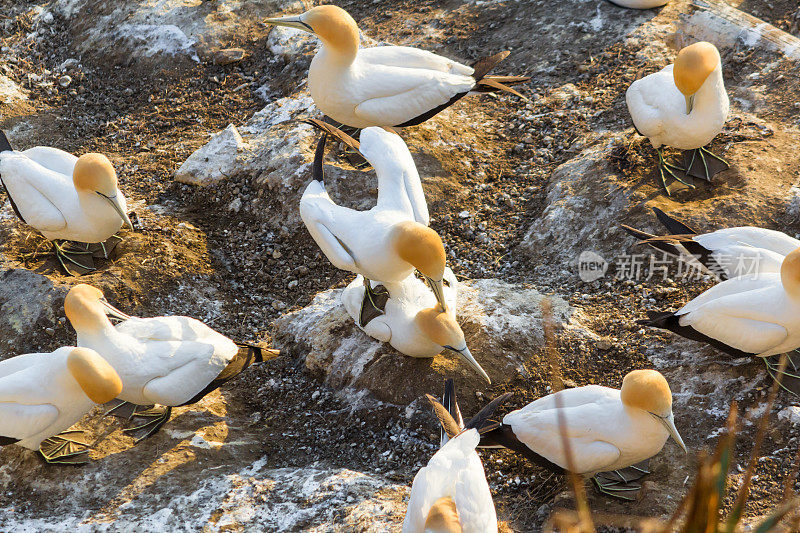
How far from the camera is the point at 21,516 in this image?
3807mm

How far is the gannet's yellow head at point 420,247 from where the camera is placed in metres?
3.99

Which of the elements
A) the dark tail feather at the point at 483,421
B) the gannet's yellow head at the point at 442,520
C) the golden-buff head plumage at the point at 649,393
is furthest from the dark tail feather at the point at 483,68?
the gannet's yellow head at the point at 442,520

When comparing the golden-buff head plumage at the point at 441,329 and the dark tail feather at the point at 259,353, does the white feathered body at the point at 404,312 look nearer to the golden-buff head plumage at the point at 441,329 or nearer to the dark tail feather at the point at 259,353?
the golden-buff head plumage at the point at 441,329

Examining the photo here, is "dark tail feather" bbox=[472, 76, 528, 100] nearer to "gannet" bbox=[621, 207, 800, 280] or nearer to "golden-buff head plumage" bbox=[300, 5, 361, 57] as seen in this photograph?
"golden-buff head plumage" bbox=[300, 5, 361, 57]

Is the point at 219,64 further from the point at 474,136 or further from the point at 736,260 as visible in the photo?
the point at 736,260

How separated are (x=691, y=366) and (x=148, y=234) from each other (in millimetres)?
3715

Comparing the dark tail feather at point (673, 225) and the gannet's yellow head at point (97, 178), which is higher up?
the gannet's yellow head at point (97, 178)

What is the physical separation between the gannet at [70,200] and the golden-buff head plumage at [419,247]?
214cm

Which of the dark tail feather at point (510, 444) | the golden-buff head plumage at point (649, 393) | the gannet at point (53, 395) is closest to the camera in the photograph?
the golden-buff head plumage at point (649, 393)

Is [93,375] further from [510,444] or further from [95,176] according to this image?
[510,444]

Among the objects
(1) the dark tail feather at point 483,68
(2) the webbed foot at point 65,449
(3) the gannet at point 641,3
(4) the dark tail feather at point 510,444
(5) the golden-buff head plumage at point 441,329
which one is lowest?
(4) the dark tail feather at point 510,444

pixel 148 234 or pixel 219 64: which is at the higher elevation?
→ pixel 219 64

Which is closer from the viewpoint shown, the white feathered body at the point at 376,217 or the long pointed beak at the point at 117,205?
the white feathered body at the point at 376,217

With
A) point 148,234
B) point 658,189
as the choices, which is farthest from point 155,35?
point 658,189
